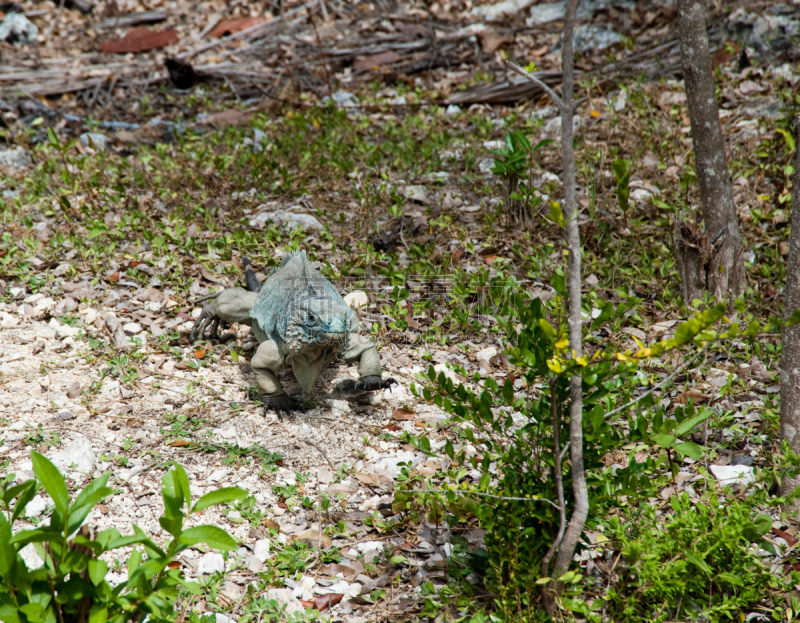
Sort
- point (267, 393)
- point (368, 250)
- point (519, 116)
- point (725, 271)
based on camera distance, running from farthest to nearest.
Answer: point (519, 116) → point (368, 250) → point (725, 271) → point (267, 393)

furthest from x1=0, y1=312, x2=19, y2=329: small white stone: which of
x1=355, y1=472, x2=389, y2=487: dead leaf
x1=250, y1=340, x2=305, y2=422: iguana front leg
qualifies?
x1=355, y1=472, x2=389, y2=487: dead leaf

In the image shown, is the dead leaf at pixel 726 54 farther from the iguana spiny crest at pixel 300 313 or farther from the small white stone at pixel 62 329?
the small white stone at pixel 62 329

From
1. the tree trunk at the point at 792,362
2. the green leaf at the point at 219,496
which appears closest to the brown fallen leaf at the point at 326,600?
the green leaf at the point at 219,496

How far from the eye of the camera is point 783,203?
5371 mm

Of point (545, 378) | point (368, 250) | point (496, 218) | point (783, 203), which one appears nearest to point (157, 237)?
point (368, 250)

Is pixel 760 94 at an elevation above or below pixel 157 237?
above

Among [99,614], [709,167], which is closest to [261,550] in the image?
[99,614]

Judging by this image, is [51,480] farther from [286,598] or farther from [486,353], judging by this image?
[486,353]

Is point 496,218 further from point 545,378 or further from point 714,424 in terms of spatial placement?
point 545,378

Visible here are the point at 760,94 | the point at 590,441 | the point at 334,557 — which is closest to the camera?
the point at 590,441

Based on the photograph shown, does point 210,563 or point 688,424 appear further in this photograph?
point 210,563

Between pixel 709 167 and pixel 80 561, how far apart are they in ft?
14.1

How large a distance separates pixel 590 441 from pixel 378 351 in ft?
7.43

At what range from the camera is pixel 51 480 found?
2.03 m
